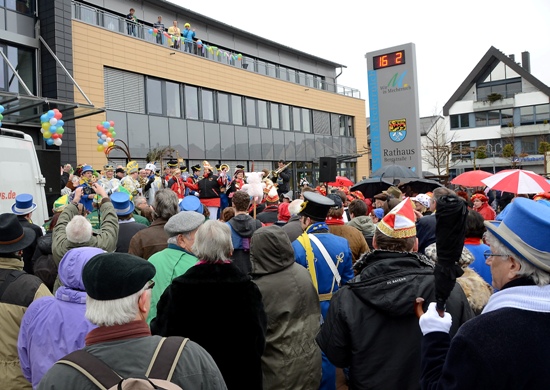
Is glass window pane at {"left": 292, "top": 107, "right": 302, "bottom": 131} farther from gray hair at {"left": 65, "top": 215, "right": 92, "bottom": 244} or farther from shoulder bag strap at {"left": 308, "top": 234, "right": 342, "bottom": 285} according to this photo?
gray hair at {"left": 65, "top": 215, "right": 92, "bottom": 244}

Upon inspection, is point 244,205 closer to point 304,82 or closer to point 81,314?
point 81,314

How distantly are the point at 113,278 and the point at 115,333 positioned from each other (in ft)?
0.73

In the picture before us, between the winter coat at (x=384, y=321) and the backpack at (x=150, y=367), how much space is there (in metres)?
1.21

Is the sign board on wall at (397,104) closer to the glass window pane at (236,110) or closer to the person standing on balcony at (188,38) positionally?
the person standing on balcony at (188,38)

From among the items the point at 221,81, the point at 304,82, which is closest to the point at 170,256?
the point at 221,81

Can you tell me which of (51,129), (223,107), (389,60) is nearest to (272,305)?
(51,129)

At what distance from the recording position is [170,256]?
12.4ft

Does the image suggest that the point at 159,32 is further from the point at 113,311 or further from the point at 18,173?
the point at 113,311

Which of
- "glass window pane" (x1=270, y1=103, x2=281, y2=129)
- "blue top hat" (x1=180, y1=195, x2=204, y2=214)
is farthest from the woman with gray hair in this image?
"glass window pane" (x1=270, y1=103, x2=281, y2=129)

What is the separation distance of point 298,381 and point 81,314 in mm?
1722

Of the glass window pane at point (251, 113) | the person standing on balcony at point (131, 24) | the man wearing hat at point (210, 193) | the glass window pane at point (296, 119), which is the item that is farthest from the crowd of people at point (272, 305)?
the glass window pane at point (296, 119)

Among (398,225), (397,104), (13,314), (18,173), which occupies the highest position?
(397,104)

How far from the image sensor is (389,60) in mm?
15469

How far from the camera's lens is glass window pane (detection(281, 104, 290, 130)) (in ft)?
102
